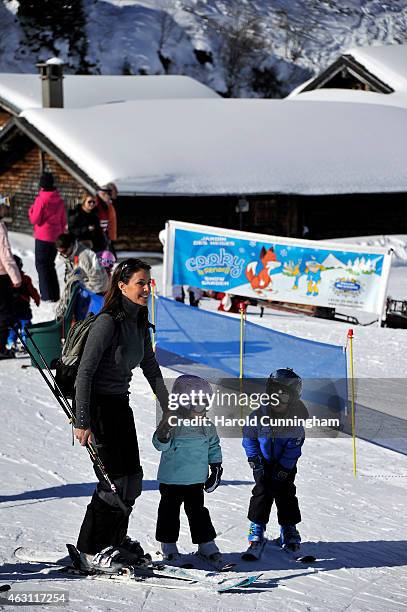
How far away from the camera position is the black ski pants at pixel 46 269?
14461mm

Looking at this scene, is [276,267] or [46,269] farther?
[46,269]

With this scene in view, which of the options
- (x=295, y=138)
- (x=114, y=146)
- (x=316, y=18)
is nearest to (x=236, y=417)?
(x=114, y=146)

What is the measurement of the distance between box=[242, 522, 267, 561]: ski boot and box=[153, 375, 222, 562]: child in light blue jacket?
297 mm

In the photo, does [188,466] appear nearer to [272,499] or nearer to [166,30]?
[272,499]

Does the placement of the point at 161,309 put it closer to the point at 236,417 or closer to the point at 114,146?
the point at 236,417

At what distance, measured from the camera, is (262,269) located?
14.0 meters

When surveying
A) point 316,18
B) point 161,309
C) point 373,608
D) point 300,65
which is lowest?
point 373,608

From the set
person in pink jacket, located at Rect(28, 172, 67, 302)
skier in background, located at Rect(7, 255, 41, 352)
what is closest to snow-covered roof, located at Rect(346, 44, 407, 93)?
person in pink jacket, located at Rect(28, 172, 67, 302)

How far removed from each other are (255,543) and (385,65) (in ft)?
113

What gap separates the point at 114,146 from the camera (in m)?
25.5

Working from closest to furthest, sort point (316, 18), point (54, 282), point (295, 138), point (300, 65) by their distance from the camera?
1. point (54, 282)
2. point (295, 138)
3. point (300, 65)
4. point (316, 18)

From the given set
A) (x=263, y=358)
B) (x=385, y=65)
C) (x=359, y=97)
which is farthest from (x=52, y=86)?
(x=263, y=358)

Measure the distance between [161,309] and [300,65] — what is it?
75.1 metres

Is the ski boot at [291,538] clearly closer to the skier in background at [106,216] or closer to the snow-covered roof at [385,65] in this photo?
the skier in background at [106,216]
